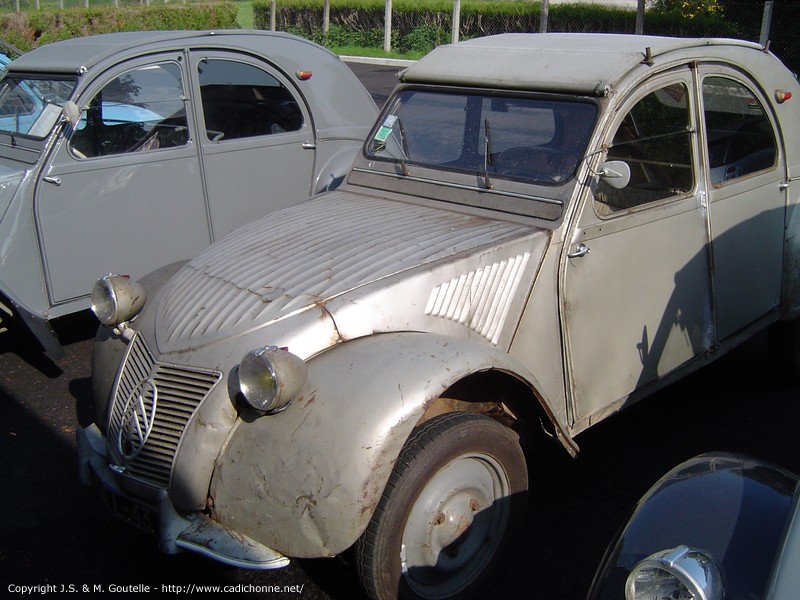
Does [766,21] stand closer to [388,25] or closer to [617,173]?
[388,25]

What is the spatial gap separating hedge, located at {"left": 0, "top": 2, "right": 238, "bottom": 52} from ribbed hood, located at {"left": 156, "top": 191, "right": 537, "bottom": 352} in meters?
22.4

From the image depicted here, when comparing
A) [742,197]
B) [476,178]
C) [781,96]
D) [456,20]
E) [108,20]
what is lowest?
[742,197]

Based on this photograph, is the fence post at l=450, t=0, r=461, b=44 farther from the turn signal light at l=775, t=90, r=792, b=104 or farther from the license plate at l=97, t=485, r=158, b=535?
the license plate at l=97, t=485, r=158, b=535

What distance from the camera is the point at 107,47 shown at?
18.0 ft

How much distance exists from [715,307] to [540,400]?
1440 millimetres

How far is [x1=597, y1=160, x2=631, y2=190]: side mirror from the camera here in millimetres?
3271

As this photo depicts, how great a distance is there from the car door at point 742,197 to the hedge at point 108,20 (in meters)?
22.4

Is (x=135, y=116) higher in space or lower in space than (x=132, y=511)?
higher

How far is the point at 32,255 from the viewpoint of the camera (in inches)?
197

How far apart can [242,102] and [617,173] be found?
362 centimetres

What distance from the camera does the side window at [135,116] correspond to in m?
5.33

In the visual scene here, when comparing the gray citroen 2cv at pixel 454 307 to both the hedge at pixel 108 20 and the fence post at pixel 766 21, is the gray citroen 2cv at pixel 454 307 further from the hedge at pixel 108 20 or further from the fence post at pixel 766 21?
the hedge at pixel 108 20

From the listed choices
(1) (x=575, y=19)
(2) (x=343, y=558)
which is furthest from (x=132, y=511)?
(1) (x=575, y=19)

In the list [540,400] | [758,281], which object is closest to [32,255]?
[540,400]
